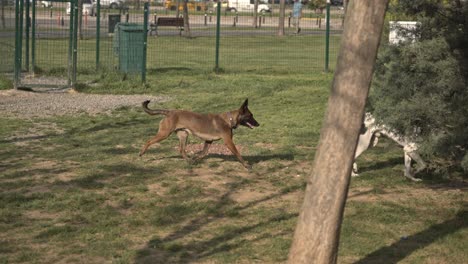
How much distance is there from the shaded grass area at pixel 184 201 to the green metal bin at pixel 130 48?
6.19 m

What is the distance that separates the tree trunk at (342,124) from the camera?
20.8 ft

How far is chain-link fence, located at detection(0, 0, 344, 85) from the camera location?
22734 mm

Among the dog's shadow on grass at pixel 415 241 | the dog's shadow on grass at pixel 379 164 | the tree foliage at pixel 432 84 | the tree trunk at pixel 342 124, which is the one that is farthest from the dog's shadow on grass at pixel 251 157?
the tree trunk at pixel 342 124

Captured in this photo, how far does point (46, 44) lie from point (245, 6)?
2877 cm

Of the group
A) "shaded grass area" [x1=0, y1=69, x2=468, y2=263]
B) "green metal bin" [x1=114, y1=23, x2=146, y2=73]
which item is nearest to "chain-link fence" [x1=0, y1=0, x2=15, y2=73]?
"green metal bin" [x1=114, y1=23, x2=146, y2=73]

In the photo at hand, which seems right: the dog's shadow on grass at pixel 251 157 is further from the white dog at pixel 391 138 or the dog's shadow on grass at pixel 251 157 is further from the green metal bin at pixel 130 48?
the green metal bin at pixel 130 48

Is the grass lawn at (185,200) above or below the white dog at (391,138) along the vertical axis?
below

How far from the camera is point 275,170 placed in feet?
38.8

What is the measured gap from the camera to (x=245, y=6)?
5562 cm

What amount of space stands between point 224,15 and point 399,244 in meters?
33.3

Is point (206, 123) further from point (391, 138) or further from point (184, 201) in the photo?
point (391, 138)

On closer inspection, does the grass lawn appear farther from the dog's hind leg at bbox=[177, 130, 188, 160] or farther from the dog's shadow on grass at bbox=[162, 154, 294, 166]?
the dog's hind leg at bbox=[177, 130, 188, 160]

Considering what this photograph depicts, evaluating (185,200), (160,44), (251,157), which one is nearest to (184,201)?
(185,200)

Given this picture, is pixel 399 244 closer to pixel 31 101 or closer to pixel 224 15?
pixel 31 101
